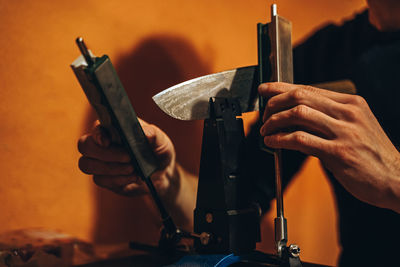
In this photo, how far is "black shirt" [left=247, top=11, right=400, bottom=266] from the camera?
0.85 meters

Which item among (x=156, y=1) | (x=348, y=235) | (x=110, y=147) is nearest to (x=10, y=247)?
(x=110, y=147)

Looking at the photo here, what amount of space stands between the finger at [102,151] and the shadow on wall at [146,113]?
153mm

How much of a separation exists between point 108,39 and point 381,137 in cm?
56

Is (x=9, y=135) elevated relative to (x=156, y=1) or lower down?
lower down

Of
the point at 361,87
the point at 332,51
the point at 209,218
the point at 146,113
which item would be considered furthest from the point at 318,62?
the point at 209,218

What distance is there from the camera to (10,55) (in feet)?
1.96

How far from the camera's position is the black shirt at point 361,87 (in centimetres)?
85

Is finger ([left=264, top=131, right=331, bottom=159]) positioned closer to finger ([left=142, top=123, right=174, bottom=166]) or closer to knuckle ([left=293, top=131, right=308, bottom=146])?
knuckle ([left=293, top=131, right=308, bottom=146])

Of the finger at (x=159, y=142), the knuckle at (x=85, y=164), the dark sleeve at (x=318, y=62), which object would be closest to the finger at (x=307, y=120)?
the finger at (x=159, y=142)

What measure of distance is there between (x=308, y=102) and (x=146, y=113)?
0.41m

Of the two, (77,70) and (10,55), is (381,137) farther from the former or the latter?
(10,55)

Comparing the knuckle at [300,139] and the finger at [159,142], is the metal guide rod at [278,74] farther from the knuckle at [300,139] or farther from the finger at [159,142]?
the finger at [159,142]

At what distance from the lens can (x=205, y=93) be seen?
51cm

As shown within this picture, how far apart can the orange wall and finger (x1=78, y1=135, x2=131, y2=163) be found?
0.13 m
